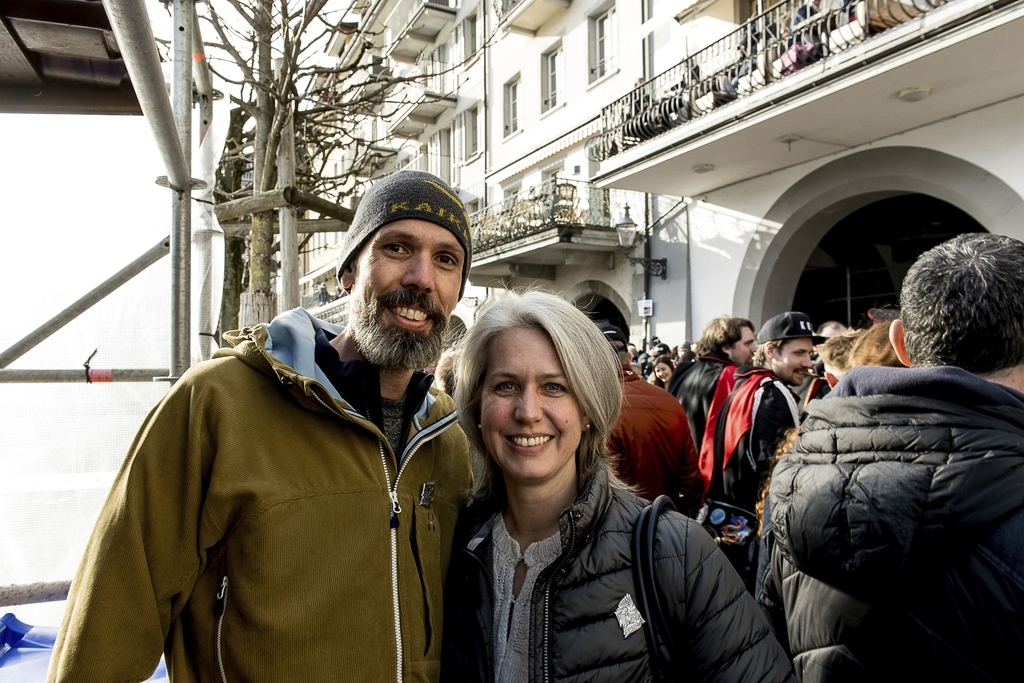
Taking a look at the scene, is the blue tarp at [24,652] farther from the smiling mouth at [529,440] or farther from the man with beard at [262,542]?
the smiling mouth at [529,440]

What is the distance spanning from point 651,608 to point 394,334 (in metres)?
0.89

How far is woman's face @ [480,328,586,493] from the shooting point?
5.59 ft

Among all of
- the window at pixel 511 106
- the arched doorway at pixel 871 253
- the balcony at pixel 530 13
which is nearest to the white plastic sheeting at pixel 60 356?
the arched doorway at pixel 871 253

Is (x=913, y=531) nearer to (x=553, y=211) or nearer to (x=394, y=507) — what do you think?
(x=394, y=507)

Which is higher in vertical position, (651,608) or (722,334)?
(722,334)

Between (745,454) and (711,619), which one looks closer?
(711,619)

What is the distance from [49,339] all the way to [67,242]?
1.09 ft

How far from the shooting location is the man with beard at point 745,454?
365cm

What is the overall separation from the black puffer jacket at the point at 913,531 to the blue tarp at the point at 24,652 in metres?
1.78

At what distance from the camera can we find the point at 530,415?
1.69 metres

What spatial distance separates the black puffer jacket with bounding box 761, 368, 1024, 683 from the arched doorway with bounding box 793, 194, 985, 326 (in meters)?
9.16

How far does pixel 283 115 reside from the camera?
6547 mm

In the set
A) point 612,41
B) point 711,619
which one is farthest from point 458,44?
point 711,619

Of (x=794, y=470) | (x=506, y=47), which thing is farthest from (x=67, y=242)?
(x=506, y=47)
